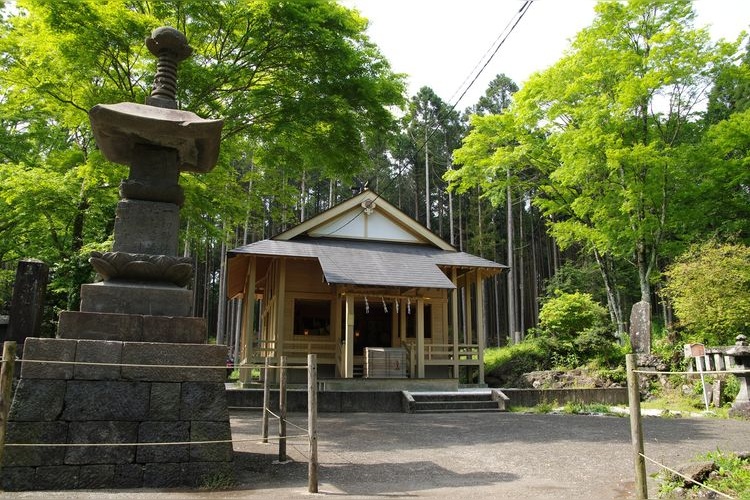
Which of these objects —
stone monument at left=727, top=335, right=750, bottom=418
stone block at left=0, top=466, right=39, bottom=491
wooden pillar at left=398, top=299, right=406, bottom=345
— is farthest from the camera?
wooden pillar at left=398, top=299, right=406, bottom=345

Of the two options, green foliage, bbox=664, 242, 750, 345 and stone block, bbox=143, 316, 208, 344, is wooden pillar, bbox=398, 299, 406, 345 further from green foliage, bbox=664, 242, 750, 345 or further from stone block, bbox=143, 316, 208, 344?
stone block, bbox=143, 316, 208, 344

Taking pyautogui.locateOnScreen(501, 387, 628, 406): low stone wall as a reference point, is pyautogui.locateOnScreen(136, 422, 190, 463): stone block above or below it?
above

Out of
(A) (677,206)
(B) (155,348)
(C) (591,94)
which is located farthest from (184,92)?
(A) (677,206)

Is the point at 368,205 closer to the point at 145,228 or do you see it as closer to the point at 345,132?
the point at 345,132

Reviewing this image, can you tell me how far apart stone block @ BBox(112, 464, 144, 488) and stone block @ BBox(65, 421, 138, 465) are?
54mm

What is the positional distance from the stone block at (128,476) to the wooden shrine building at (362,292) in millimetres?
8708

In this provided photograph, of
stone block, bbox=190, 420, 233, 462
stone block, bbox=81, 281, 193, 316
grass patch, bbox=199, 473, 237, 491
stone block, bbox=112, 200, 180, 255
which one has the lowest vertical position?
grass patch, bbox=199, 473, 237, 491

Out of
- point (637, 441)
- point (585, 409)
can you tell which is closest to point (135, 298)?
point (637, 441)

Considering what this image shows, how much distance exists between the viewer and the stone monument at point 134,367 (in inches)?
181

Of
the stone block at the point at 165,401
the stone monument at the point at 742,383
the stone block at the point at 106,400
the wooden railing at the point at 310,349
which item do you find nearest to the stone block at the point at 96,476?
the stone block at the point at 106,400

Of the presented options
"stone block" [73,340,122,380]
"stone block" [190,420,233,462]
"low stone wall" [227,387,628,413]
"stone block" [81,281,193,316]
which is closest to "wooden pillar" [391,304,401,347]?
"low stone wall" [227,387,628,413]

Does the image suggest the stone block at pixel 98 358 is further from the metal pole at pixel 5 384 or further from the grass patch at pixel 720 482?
the grass patch at pixel 720 482

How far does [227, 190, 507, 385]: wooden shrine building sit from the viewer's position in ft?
46.3

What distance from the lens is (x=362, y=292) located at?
14.3m
